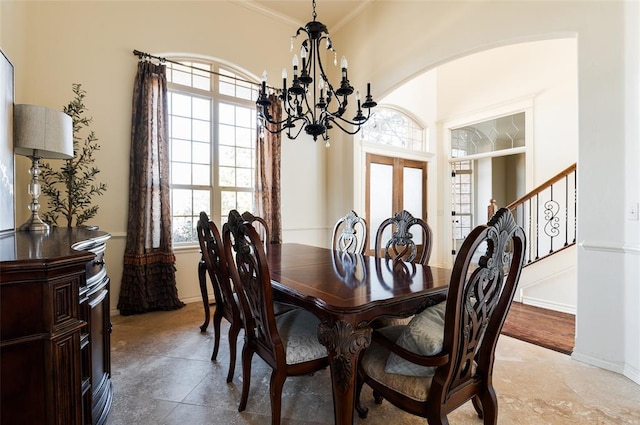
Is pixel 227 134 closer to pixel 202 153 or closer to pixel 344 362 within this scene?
pixel 202 153

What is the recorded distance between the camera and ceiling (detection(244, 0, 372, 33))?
4.20 m

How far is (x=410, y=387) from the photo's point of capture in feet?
4.10

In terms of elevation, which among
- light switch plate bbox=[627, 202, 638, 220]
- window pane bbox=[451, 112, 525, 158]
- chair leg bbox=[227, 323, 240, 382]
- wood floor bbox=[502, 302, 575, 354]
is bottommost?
wood floor bbox=[502, 302, 575, 354]

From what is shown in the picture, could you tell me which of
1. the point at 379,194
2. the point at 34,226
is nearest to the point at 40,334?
the point at 34,226

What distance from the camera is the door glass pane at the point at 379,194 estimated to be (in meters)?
5.12

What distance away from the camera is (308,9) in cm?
434

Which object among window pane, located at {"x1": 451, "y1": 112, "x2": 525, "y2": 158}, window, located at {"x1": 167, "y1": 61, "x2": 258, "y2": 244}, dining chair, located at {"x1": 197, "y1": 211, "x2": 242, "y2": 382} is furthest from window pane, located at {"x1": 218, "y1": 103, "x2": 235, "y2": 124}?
window pane, located at {"x1": 451, "y1": 112, "x2": 525, "y2": 158}

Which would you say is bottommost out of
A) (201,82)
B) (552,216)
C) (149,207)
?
(552,216)

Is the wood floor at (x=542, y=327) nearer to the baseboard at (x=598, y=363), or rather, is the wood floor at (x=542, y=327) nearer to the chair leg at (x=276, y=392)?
the baseboard at (x=598, y=363)

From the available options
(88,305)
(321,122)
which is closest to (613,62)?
(321,122)

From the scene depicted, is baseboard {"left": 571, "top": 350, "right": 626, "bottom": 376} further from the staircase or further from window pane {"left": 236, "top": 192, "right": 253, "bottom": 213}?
window pane {"left": 236, "top": 192, "right": 253, "bottom": 213}

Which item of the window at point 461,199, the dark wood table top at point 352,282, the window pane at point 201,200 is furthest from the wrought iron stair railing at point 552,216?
the window pane at point 201,200

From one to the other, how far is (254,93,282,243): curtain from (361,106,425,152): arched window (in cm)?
153

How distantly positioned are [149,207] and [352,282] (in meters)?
2.73
